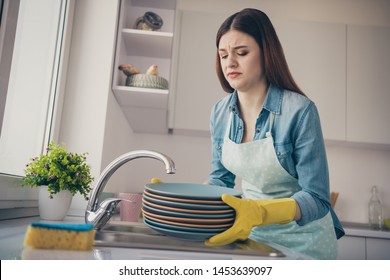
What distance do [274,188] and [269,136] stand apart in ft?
0.46

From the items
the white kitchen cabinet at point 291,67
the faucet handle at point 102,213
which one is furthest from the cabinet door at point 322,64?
the faucet handle at point 102,213

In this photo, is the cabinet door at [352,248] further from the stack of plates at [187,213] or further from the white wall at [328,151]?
the stack of plates at [187,213]

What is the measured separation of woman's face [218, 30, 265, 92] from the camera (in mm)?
914

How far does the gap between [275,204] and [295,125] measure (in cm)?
25

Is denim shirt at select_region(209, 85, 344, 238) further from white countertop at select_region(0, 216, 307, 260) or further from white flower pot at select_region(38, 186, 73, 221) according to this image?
white flower pot at select_region(38, 186, 73, 221)

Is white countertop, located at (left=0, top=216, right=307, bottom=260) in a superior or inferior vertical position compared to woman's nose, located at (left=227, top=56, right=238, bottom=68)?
inferior

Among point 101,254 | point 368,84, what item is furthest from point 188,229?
point 368,84

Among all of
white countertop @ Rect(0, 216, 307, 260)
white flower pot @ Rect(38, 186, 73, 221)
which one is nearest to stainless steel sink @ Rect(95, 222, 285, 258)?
white countertop @ Rect(0, 216, 307, 260)

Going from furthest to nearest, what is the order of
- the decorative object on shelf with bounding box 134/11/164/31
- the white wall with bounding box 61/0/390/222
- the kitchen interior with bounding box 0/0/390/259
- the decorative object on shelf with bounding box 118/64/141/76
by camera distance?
the white wall with bounding box 61/0/390/222 → the decorative object on shelf with bounding box 134/11/164/31 → the decorative object on shelf with bounding box 118/64/141/76 → the kitchen interior with bounding box 0/0/390/259

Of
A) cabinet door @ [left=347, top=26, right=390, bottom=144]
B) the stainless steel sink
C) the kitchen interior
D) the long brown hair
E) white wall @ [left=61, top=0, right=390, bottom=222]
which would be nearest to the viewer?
the stainless steel sink

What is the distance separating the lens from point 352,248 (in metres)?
1.55
